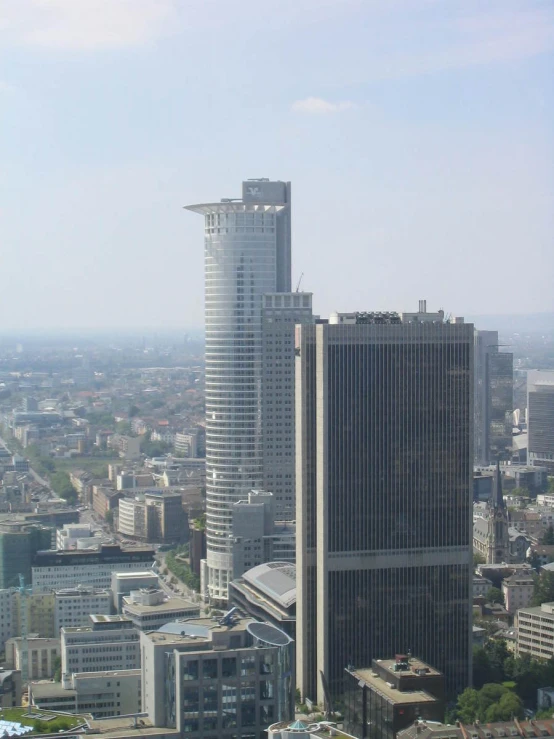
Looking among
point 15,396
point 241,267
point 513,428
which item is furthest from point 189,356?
point 241,267

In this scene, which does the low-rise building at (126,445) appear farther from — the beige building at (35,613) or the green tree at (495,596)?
the beige building at (35,613)

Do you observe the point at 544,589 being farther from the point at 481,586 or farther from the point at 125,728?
the point at 125,728

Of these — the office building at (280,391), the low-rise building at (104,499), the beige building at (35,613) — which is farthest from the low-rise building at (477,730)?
the low-rise building at (104,499)

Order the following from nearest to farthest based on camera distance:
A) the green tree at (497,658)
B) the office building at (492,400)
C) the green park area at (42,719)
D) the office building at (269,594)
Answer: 1. the green park area at (42,719)
2. the green tree at (497,658)
3. the office building at (269,594)
4. the office building at (492,400)

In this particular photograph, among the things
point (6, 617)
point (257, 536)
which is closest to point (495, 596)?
point (257, 536)

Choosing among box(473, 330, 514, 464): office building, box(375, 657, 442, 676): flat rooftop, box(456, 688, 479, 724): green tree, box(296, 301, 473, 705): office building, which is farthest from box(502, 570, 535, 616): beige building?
box(473, 330, 514, 464): office building

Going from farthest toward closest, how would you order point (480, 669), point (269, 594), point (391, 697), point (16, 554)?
point (16, 554), point (269, 594), point (480, 669), point (391, 697)

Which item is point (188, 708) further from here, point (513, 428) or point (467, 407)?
point (513, 428)
